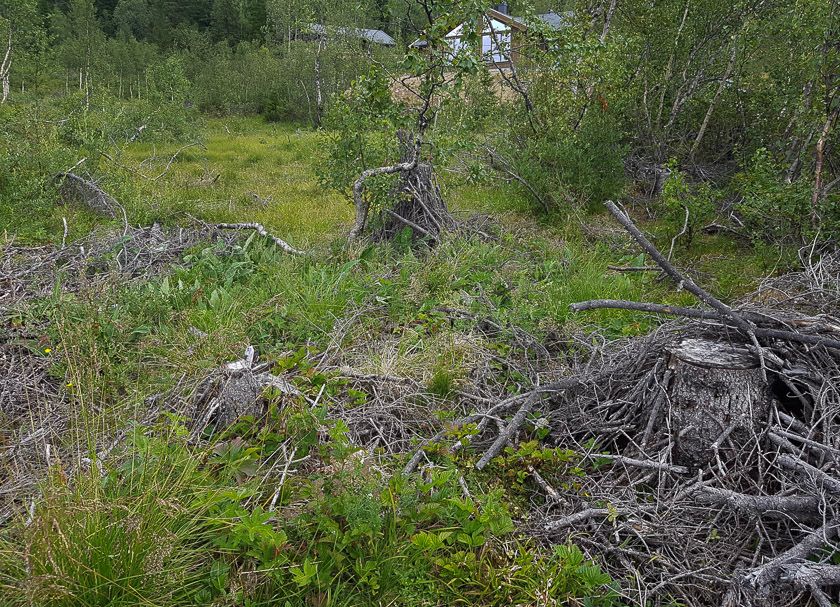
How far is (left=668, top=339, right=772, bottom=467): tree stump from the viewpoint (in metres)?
2.92

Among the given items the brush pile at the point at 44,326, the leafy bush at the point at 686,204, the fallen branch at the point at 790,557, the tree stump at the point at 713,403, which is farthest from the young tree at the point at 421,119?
the fallen branch at the point at 790,557

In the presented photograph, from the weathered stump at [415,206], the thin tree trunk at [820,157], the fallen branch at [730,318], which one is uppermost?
the thin tree trunk at [820,157]

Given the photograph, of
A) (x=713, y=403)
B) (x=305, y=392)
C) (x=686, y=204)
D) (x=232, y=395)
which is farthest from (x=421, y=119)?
(x=713, y=403)

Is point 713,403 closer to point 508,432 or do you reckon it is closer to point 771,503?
point 771,503

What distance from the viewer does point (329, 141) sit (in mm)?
7121

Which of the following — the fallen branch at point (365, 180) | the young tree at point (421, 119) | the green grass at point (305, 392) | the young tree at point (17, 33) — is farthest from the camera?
the young tree at point (17, 33)

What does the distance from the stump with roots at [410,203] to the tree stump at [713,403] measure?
3314 millimetres

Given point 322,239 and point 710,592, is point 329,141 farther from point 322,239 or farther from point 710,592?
point 710,592

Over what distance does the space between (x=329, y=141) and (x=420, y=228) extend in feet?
6.13

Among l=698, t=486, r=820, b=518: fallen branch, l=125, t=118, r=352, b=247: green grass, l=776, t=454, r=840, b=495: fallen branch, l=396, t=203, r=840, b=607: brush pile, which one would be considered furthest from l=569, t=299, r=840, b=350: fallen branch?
l=125, t=118, r=352, b=247: green grass

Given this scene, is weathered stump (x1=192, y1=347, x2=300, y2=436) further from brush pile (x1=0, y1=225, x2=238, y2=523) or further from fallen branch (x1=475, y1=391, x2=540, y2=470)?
fallen branch (x1=475, y1=391, x2=540, y2=470)

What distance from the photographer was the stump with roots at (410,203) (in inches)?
238

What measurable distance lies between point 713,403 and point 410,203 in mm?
4023

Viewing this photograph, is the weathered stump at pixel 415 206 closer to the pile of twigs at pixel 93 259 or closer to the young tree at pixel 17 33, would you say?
the pile of twigs at pixel 93 259
